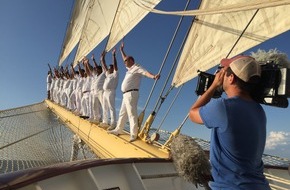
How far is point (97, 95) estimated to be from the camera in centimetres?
820

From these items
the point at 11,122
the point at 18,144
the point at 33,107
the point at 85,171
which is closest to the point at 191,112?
the point at 85,171

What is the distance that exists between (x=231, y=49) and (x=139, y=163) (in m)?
2.26

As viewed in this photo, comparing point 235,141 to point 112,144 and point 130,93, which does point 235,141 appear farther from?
point 130,93

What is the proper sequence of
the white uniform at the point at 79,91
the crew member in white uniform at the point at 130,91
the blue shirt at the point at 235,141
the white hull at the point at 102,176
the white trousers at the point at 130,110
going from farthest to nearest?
the white uniform at the point at 79,91, the crew member in white uniform at the point at 130,91, the white trousers at the point at 130,110, the white hull at the point at 102,176, the blue shirt at the point at 235,141

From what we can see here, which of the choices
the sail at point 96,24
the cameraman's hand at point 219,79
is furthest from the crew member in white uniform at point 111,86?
the cameraman's hand at point 219,79

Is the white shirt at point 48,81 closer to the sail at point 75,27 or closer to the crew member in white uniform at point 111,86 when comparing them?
the sail at point 75,27

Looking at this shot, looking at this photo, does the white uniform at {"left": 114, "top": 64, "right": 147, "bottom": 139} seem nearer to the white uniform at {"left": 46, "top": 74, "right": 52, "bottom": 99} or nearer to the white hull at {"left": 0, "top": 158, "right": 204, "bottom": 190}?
the white hull at {"left": 0, "top": 158, "right": 204, "bottom": 190}

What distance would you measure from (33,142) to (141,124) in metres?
4.71

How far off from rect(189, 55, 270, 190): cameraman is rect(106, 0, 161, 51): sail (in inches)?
179

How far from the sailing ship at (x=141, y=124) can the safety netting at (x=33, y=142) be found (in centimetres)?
4

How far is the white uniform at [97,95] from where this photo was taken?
Answer: 8016 millimetres

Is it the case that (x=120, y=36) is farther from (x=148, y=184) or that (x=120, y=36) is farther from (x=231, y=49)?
(x=148, y=184)

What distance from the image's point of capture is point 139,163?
2.84 metres

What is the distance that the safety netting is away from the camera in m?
7.90
